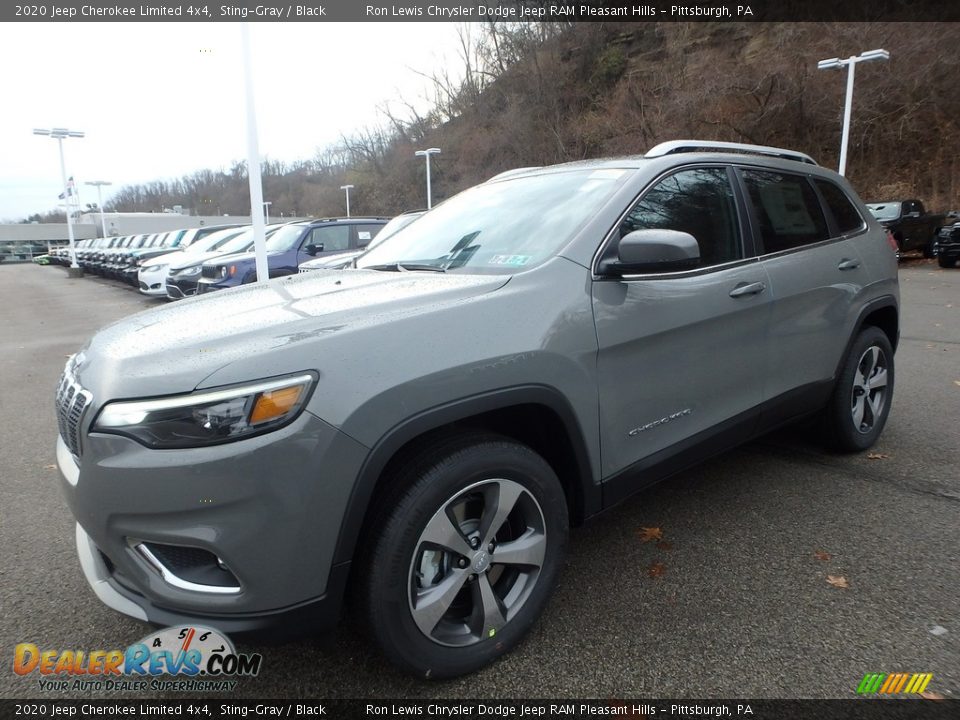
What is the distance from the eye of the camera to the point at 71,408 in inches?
76.2

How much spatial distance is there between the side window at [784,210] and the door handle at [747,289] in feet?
0.88

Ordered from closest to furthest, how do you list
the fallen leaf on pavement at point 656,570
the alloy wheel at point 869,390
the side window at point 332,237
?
the fallen leaf on pavement at point 656,570
the alloy wheel at point 869,390
the side window at point 332,237

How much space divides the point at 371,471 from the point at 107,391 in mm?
788

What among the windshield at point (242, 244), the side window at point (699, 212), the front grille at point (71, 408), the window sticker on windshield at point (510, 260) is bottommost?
the windshield at point (242, 244)

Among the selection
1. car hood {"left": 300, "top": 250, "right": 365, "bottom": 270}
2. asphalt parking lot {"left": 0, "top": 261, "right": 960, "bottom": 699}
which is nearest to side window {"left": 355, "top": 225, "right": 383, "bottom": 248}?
car hood {"left": 300, "top": 250, "right": 365, "bottom": 270}

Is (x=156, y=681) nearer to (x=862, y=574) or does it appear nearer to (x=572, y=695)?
(x=572, y=695)

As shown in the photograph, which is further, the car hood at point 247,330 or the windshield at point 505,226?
the windshield at point 505,226

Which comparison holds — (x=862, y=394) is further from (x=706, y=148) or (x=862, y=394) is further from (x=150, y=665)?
(x=150, y=665)

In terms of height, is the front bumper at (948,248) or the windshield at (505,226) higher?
the windshield at (505,226)

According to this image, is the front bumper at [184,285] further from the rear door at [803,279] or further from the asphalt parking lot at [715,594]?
the rear door at [803,279]

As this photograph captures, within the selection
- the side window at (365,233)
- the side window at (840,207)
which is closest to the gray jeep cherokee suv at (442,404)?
the side window at (840,207)

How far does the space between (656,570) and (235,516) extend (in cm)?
184

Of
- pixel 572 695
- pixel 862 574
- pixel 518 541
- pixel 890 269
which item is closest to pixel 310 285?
pixel 518 541

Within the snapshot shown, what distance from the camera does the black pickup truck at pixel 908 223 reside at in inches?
699
